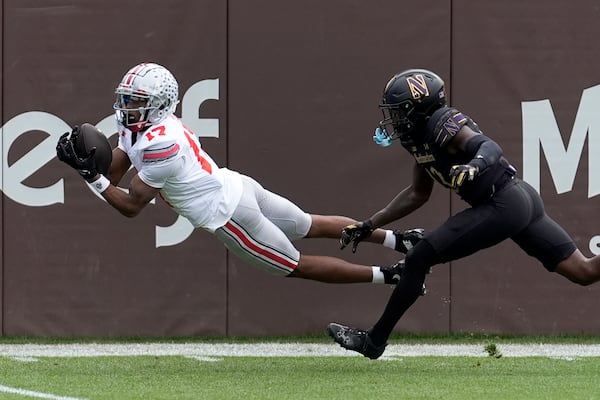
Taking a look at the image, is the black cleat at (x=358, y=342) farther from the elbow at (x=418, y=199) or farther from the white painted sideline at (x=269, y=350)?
the white painted sideline at (x=269, y=350)

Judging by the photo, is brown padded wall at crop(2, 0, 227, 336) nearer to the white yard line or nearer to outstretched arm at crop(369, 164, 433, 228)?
outstretched arm at crop(369, 164, 433, 228)

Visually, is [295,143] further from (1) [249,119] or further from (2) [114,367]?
(2) [114,367]

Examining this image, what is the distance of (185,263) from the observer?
857cm


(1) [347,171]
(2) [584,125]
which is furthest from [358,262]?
(2) [584,125]

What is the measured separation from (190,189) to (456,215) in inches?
58.6

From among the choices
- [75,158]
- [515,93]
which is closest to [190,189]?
[75,158]

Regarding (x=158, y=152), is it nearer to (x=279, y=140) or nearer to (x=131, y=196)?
(x=131, y=196)

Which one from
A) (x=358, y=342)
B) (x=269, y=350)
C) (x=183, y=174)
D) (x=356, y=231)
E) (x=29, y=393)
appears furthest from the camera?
(x=269, y=350)

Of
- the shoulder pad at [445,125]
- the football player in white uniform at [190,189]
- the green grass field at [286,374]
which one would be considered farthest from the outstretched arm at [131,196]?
the shoulder pad at [445,125]

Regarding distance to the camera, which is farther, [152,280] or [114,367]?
[152,280]

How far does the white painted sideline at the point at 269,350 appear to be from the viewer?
7.77 metres

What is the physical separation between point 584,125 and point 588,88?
0.26 metres

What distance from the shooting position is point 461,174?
19.7 feet

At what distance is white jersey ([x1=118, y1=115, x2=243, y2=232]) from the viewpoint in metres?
6.73
